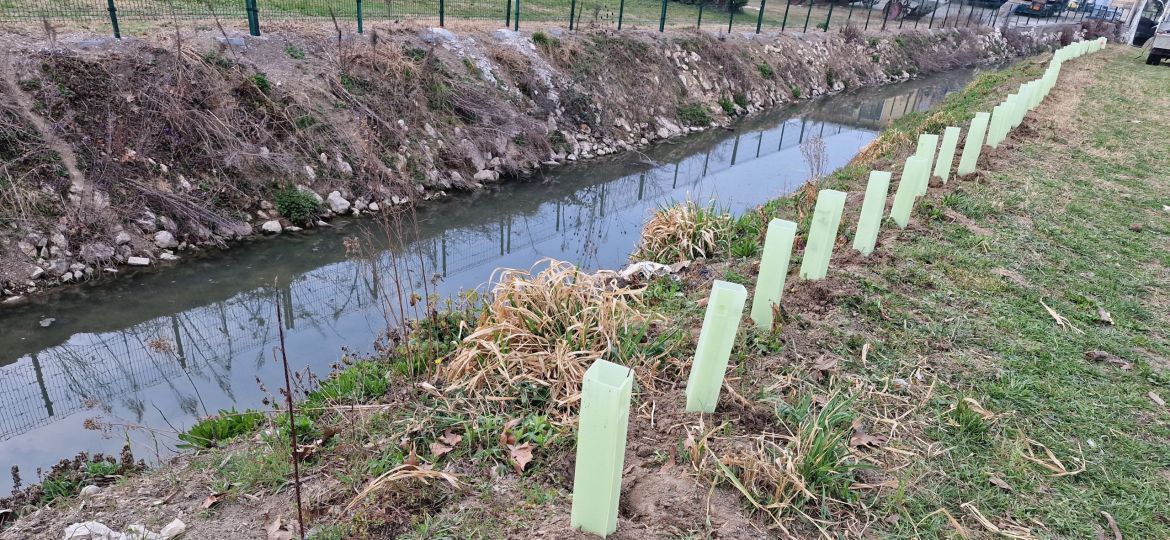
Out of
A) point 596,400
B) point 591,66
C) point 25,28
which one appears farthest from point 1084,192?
point 25,28

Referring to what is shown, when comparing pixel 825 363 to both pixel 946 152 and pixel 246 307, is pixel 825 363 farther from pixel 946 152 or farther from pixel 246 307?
pixel 246 307

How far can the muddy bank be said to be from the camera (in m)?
7.27

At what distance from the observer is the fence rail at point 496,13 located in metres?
10.2

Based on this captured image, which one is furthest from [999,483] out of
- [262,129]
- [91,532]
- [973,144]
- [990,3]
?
[990,3]

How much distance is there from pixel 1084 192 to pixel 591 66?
988 centimetres

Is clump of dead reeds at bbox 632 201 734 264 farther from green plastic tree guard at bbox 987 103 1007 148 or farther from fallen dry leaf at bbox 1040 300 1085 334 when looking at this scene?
green plastic tree guard at bbox 987 103 1007 148

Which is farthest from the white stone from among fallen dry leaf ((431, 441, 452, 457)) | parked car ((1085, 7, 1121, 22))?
parked car ((1085, 7, 1121, 22))

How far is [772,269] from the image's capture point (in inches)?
157

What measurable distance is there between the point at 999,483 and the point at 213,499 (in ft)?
12.5

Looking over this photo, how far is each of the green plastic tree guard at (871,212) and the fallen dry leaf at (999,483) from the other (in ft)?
8.28

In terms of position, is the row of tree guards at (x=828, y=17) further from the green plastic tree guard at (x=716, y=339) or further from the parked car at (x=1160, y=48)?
the green plastic tree guard at (x=716, y=339)

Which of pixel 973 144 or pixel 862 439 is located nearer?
pixel 862 439

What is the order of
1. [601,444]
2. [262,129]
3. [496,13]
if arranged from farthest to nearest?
1. [496,13]
2. [262,129]
3. [601,444]

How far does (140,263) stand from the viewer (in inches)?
288
